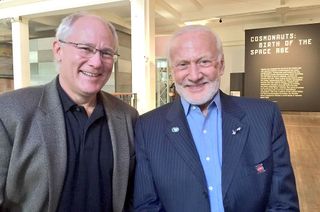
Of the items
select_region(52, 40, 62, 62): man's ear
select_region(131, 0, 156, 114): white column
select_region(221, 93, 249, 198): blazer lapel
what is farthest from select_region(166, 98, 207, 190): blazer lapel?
select_region(131, 0, 156, 114): white column

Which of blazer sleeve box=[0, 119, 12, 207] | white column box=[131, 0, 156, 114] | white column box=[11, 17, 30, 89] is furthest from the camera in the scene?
white column box=[11, 17, 30, 89]

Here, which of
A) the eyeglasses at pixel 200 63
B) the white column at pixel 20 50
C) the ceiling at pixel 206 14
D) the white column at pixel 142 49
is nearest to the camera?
the eyeglasses at pixel 200 63

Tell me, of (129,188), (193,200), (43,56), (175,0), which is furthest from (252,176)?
(43,56)

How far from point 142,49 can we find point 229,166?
6332mm

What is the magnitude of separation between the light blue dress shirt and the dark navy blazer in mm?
28

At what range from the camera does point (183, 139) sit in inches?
54.7

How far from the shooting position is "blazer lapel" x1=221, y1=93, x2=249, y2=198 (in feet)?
4.33

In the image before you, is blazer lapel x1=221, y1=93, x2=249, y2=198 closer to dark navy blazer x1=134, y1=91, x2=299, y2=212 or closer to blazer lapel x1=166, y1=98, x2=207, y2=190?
dark navy blazer x1=134, y1=91, x2=299, y2=212

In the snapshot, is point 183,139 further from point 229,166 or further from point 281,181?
point 281,181

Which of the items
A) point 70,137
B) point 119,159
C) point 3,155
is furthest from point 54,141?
point 119,159

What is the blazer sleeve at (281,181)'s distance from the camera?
1.36 meters

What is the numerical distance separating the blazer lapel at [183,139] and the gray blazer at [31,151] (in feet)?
1.55

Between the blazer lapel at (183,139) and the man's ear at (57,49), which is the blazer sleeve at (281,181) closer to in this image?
the blazer lapel at (183,139)

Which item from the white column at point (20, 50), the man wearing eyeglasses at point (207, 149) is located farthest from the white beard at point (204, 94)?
the white column at point (20, 50)
